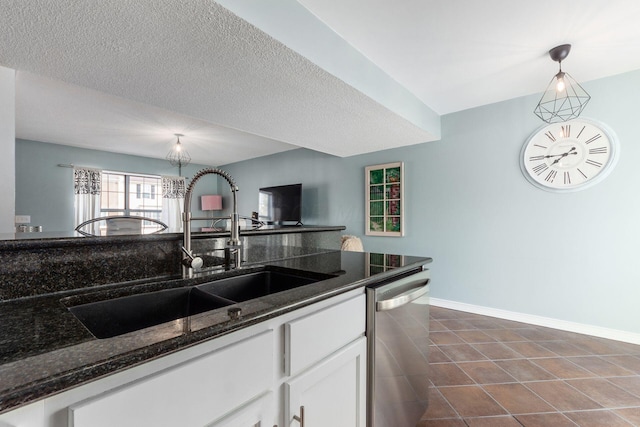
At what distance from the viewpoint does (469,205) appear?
329 centimetres

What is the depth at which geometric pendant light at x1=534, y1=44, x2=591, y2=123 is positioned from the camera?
2.66m

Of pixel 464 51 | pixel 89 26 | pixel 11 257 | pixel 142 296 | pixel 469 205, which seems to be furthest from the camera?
pixel 469 205

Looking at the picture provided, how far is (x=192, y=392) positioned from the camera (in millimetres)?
576

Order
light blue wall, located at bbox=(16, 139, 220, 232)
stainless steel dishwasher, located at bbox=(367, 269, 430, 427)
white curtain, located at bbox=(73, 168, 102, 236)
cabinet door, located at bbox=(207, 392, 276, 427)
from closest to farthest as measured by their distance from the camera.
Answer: cabinet door, located at bbox=(207, 392, 276, 427) < stainless steel dishwasher, located at bbox=(367, 269, 430, 427) < light blue wall, located at bbox=(16, 139, 220, 232) < white curtain, located at bbox=(73, 168, 102, 236)

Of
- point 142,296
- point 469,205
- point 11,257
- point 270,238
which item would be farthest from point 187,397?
point 469,205

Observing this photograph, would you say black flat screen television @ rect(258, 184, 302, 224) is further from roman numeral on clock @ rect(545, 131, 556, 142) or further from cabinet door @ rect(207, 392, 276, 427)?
cabinet door @ rect(207, 392, 276, 427)

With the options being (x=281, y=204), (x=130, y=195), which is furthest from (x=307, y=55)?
(x=130, y=195)

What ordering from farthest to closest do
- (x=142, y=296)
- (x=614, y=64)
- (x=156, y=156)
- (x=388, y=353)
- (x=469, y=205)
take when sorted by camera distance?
(x=156, y=156) → (x=469, y=205) → (x=614, y=64) → (x=388, y=353) → (x=142, y=296)

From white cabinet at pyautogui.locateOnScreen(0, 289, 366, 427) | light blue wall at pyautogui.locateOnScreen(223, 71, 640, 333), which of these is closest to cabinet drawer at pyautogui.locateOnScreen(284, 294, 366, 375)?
white cabinet at pyautogui.locateOnScreen(0, 289, 366, 427)

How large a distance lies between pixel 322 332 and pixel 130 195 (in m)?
6.30

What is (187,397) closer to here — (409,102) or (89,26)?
(89,26)

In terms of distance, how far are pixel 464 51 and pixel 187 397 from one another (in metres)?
2.71

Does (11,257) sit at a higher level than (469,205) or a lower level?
lower

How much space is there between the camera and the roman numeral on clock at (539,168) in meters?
2.82
